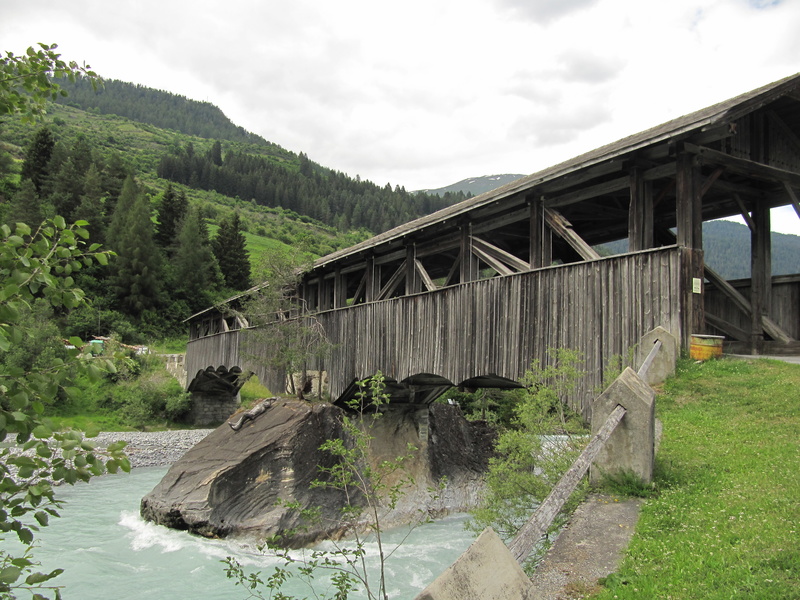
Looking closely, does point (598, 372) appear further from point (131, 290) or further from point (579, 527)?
point (131, 290)

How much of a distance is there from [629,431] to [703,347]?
257cm

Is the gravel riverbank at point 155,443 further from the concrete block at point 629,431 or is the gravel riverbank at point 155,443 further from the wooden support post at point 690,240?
the concrete block at point 629,431

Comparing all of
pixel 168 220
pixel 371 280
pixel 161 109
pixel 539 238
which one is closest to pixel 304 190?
pixel 168 220

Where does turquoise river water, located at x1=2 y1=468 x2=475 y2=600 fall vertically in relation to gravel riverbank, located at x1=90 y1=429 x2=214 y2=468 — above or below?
above

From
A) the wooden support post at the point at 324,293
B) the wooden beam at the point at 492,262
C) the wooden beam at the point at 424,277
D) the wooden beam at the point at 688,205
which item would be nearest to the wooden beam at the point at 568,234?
the wooden beam at the point at 492,262

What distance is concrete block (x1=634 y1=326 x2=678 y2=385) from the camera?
6.24 metres

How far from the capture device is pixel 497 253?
10.0m

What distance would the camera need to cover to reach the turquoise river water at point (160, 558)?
9414mm

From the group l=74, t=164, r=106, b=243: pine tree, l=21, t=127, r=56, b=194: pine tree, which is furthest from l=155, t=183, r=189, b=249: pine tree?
l=21, t=127, r=56, b=194: pine tree

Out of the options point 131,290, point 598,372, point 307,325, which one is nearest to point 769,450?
point 598,372

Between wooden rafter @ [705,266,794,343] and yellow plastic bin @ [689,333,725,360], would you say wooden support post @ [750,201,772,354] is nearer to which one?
wooden rafter @ [705,266,794,343]

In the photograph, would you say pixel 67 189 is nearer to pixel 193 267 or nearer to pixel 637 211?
pixel 193 267

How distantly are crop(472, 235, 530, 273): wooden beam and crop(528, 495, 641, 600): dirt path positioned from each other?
5164 millimetres

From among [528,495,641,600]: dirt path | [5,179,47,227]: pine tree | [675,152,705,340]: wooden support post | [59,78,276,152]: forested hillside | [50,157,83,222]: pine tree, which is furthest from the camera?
[59,78,276,152]: forested hillside
